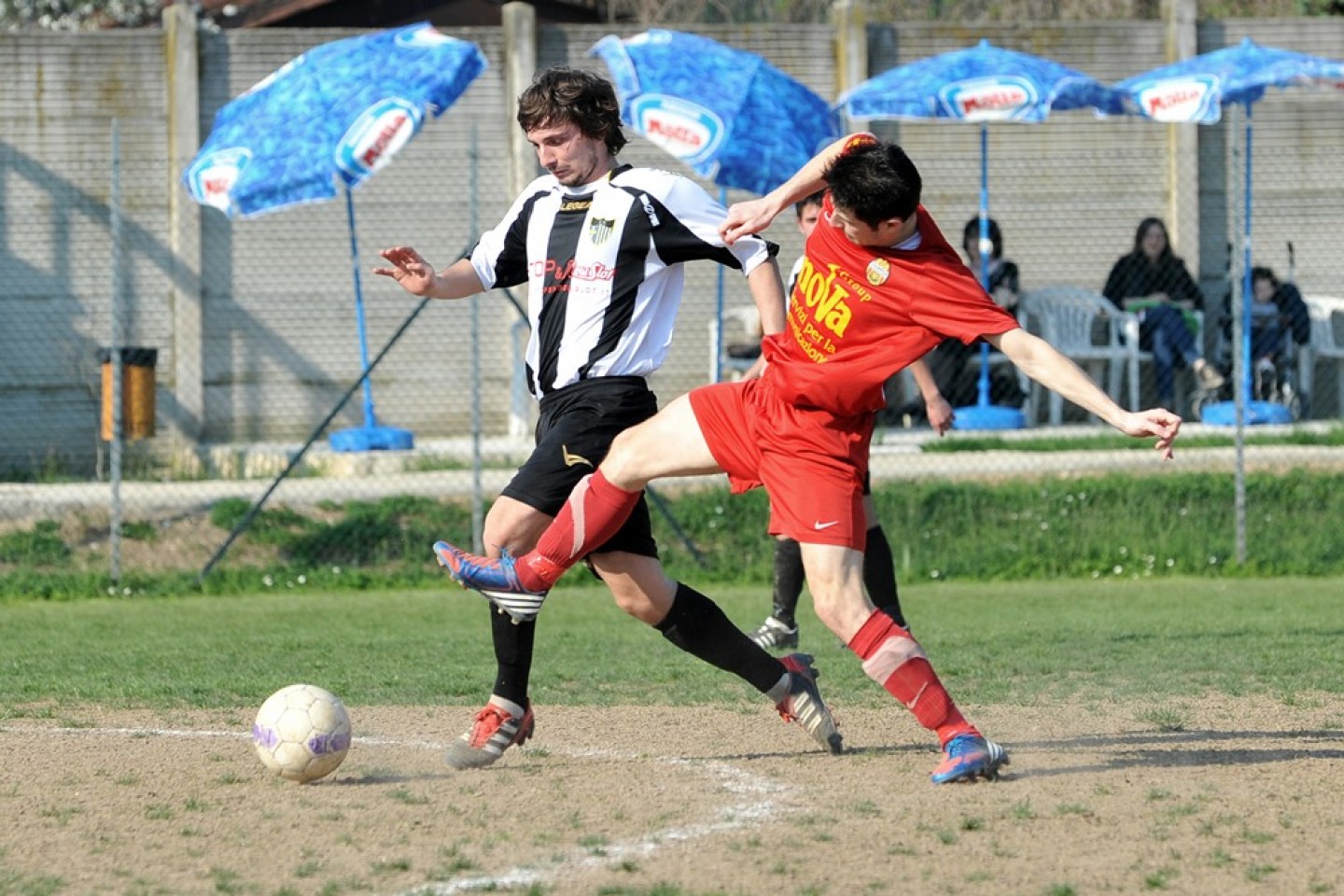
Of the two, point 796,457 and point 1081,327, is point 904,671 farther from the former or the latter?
point 1081,327

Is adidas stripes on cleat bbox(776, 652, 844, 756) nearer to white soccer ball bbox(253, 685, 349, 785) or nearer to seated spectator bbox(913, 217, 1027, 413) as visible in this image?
white soccer ball bbox(253, 685, 349, 785)

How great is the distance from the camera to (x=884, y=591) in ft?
26.2

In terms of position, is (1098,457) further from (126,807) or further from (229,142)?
(126,807)

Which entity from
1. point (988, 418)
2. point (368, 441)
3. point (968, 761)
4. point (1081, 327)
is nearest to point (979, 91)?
point (988, 418)

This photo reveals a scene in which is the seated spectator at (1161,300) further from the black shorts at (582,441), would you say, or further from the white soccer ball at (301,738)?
the white soccer ball at (301,738)

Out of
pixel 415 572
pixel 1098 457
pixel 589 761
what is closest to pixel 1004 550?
pixel 1098 457

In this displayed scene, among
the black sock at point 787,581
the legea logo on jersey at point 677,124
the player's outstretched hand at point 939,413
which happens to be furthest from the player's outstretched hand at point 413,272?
the legea logo on jersey at point 677,124

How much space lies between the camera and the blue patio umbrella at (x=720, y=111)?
1232 centimetres

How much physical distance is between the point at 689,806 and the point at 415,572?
7.26 meters

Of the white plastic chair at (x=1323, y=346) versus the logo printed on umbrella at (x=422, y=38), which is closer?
the logo printed on umbrella at (x=422, y=38)

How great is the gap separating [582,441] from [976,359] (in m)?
9.66

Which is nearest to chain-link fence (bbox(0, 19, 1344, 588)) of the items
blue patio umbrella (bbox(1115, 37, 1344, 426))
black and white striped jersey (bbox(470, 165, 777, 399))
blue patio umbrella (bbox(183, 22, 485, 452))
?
blue patio umbrella (bbox(1115, 37, 1344, 426))

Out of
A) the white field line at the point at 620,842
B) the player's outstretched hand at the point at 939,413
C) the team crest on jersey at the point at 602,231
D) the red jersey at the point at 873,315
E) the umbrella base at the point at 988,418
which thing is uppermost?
the team crest on jersey at the point at 602,231

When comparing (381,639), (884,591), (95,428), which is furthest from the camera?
(95,428)
